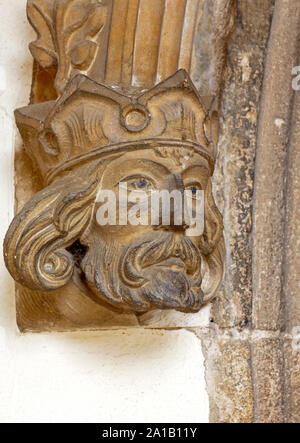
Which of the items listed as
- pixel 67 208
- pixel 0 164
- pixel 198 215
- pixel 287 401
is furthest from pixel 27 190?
pixel 287 401

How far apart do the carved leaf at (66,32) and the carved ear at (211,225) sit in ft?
1.07

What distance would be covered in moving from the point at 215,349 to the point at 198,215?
288mm

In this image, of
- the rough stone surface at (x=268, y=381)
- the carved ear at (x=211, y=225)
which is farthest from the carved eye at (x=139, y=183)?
the rough stone surface at (x=268, y=381)

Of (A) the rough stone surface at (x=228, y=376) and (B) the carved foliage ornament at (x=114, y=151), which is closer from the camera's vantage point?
(B) the carved foliage ornament at (x=114, y=151)

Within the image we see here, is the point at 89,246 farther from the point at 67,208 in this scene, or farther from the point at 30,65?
the point at 30,65

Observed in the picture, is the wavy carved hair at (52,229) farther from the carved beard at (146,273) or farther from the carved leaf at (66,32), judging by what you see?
the carved leaf at (66,32)

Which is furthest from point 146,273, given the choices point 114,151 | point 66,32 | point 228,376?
point 66,32

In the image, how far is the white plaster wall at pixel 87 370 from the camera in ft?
4.50

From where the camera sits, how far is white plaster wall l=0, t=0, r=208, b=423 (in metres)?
1.37

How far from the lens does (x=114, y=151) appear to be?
1266 mm

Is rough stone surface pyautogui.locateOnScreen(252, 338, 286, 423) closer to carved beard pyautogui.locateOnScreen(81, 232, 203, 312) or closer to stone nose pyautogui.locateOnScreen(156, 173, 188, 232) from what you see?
carved beard pyautogui.locateOnScreen(81, 232, 203, 312)

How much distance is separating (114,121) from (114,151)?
0.05 meters

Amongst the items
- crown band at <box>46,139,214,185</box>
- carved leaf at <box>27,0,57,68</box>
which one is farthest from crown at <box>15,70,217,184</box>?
carved leaf at <box>27,0,57,68</box>

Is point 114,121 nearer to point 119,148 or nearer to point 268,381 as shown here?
point 119,148
